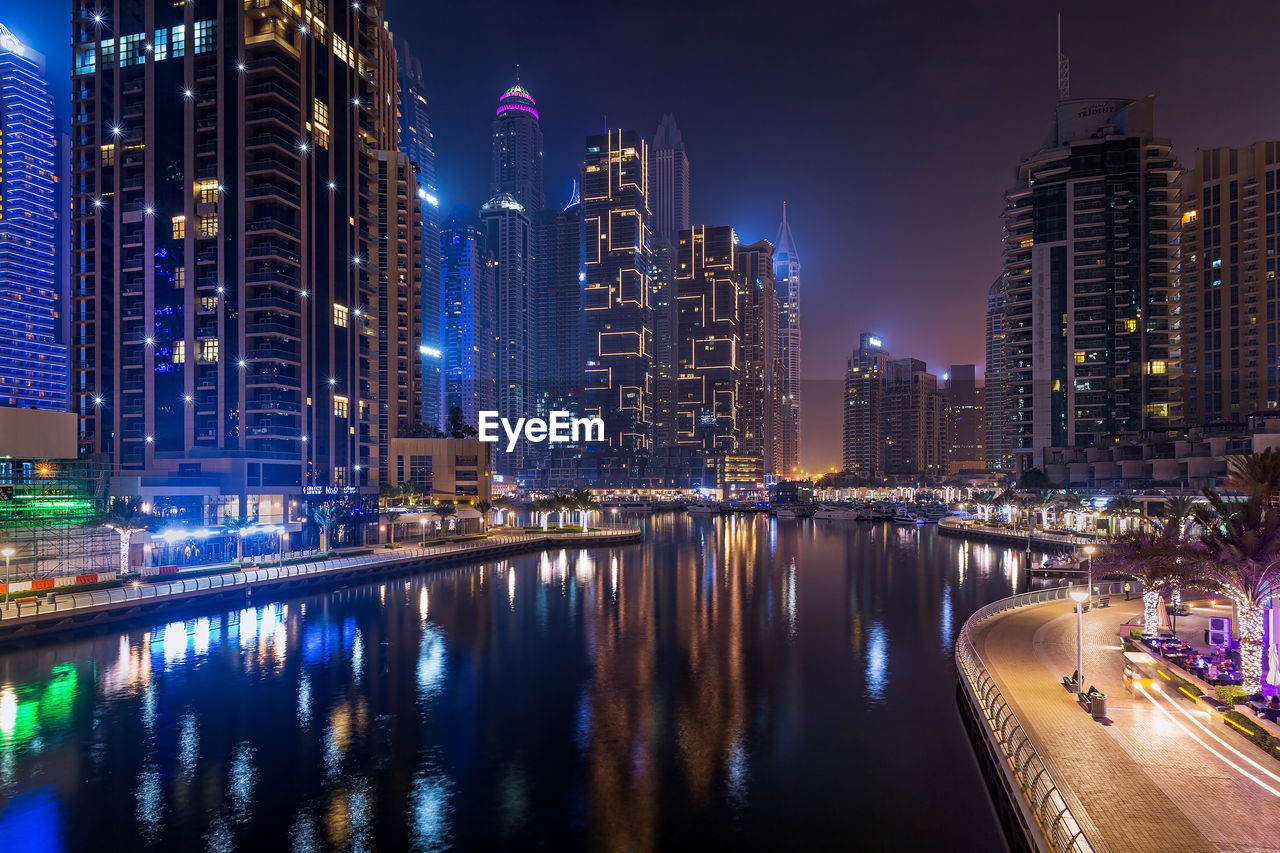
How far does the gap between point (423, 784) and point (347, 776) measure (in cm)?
301

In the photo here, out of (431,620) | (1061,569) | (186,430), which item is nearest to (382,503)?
(186,430)

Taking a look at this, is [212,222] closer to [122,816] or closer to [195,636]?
[195,636]

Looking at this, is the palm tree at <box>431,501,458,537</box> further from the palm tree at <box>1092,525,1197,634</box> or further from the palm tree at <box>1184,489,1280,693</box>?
the palm tree at <box>1184,489,1280,693</box>

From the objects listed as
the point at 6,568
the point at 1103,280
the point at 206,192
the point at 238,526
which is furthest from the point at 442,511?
the point at 1103,280

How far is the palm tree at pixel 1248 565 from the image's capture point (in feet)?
89.2

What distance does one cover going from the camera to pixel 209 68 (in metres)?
96.8

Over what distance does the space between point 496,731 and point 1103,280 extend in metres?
149

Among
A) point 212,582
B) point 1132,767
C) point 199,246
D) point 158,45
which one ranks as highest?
point 158,45

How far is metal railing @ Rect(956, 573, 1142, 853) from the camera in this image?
1770 centimetres

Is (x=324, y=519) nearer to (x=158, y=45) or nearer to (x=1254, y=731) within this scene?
(x=158, y=45)

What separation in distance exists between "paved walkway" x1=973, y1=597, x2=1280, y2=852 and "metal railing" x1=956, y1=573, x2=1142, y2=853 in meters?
0.56

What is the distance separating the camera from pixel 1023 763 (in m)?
22.2

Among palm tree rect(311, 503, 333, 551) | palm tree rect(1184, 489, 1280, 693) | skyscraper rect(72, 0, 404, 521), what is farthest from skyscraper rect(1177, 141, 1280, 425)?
skyscraper rect(72, 0, 404, 521)

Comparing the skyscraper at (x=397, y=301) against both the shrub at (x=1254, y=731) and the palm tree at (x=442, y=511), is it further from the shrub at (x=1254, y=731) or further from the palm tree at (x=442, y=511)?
the shrub at (x=1254, y=731)
